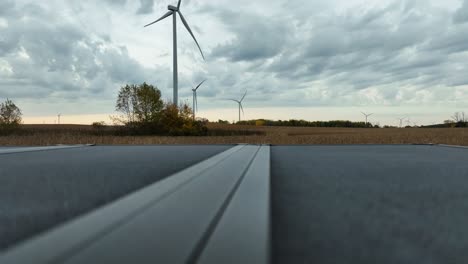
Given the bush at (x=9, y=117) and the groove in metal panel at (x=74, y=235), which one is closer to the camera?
the groove in metal panel at (x=74, y=235)

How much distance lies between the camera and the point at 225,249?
1.63 feet

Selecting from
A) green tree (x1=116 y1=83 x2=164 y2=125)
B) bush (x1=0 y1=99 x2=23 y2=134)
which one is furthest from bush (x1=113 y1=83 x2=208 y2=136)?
bush (x1=0 y1=99 x2=23 y2=134)

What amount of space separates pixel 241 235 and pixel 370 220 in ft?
1.24

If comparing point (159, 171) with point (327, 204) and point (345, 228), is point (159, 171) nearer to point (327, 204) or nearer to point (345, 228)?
point (327, 204)

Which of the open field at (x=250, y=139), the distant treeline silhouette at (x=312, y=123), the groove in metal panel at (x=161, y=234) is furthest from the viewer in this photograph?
the distant treeline silhouette at (x=312, y=123)

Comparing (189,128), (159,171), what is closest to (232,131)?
(189,128)

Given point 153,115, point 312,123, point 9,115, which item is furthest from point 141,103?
point 312,123

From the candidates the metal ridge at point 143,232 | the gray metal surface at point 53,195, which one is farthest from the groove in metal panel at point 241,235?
the gray metal surface at point 53,195

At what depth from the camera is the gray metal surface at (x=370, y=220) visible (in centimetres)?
62

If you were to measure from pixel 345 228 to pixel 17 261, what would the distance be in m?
0.57

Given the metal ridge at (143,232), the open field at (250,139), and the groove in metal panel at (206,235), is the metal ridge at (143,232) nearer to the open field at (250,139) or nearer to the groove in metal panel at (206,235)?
the groove in metal panel at (206,235)

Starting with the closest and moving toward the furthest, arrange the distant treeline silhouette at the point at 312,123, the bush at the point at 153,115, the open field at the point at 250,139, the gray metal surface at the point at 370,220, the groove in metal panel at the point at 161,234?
the groove in metal panel at the point at 161,234 < the gray metal surface at the point at 370,220 < the open field at the point at 250,139 < the bush at the point at 153,115 < the distant treeline silhouette at the point at 312,123

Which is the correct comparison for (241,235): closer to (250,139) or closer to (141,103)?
(250,139)

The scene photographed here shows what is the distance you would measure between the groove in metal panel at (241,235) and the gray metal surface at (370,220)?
2.1 inches
